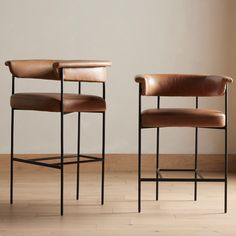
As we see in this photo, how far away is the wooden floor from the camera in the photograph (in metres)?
2.99

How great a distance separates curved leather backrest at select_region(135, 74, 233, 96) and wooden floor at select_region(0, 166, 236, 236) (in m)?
0.65

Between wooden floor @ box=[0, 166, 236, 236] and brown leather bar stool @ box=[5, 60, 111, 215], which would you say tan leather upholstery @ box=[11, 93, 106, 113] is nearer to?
brown leather bar stool @ box=[5, 60, 111, 215]

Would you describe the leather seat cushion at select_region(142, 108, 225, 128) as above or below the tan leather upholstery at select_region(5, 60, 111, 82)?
below

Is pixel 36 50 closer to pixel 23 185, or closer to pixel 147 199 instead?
pixel 23 185

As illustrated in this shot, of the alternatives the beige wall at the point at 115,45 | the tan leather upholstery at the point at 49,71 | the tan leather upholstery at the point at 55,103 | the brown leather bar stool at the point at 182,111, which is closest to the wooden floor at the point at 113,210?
the brown leather bar stool at the point at 182,111

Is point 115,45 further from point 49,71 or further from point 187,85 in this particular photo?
point 187,85

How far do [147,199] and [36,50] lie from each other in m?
1.59

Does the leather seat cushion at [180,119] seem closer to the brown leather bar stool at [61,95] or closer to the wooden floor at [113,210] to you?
the brown leather bar stool at [61,95]

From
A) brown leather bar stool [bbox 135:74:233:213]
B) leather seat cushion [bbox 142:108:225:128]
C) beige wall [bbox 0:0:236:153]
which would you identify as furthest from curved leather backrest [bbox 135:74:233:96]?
beige wall [bbox 0:0:236:153]

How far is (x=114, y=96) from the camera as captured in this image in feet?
15.5

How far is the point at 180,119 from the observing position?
3.31m

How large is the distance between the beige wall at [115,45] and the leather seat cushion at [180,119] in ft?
4.60

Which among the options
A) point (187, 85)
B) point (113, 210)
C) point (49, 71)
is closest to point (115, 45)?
point (49, 71)

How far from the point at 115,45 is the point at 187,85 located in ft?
4.14
